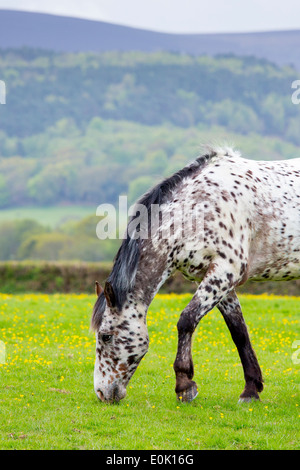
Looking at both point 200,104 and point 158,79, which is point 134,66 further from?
point 200,104

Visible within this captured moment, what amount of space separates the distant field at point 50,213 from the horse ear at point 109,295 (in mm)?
76961

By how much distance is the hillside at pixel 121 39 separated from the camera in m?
123

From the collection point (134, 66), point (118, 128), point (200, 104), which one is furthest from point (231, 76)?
point (118, 128)

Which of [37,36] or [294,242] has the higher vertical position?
[37,36]

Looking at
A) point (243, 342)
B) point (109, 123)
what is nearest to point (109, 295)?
point (243, 342)

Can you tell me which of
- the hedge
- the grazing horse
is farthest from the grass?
the hedge

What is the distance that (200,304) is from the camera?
22.7ft

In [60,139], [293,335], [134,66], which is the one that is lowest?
[293,335]

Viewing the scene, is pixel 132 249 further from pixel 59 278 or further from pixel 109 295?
pixel 59 278

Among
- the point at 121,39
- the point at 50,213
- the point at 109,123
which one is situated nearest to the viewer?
the point at 50,213

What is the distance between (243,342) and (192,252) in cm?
159

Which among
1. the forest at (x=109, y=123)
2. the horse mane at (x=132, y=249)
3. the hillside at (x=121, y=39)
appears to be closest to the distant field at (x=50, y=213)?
the forest at (x=109, y=123)
